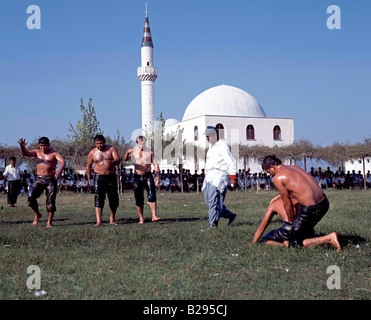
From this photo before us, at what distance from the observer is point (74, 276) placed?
4754 mm

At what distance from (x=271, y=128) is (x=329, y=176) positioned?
847 inches

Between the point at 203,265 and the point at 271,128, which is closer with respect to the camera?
the point at 203,265

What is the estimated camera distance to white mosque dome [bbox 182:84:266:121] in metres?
50.1

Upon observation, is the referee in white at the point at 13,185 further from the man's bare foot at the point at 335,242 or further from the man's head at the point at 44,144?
the man's bare foot at the point at 335,242

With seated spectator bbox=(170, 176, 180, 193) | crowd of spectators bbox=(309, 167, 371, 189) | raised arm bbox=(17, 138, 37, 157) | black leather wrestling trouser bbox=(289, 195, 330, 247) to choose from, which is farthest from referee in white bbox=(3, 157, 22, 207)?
crowd of spectators bbox=(309, 167, 371, 189)

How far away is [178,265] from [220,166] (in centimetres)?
341

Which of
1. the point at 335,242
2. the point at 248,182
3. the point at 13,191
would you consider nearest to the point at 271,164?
the point at 335,242

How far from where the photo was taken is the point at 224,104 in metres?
50.3

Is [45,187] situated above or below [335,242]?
above

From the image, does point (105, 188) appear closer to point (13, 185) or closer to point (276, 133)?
point (13, 185)

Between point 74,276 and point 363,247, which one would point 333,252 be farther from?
point 74,276

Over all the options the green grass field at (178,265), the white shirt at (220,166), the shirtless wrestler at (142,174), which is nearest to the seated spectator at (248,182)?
the shirtless wrestler at (142,174)
